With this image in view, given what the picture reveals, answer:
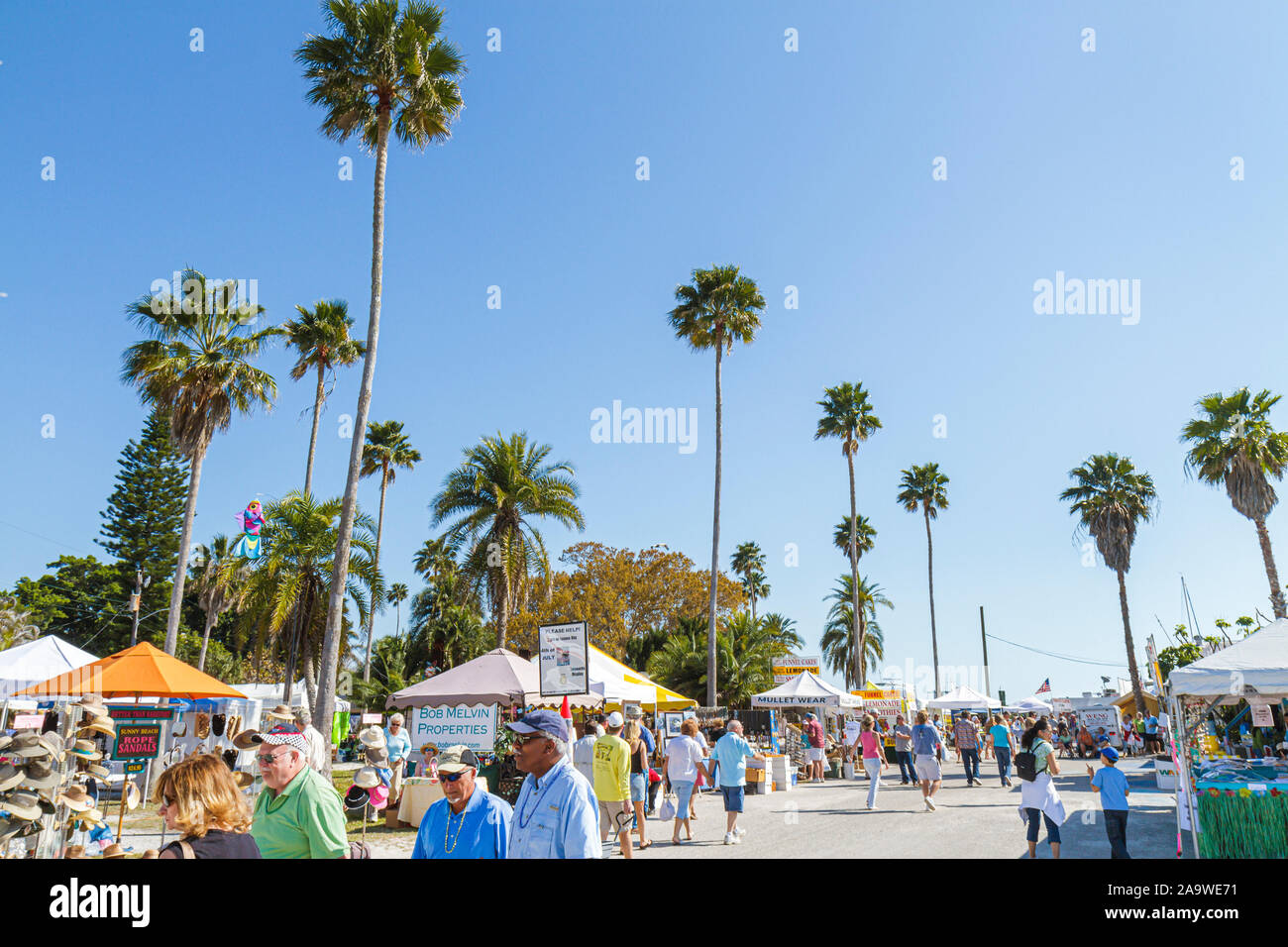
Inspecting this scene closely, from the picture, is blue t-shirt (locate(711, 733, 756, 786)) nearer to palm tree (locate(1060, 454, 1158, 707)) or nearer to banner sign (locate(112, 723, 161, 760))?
banner sign (locate(112, 723, 161, 760))

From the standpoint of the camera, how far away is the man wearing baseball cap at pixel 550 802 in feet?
11.9

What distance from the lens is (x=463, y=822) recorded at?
3928 millimetres

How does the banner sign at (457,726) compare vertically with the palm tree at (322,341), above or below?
below

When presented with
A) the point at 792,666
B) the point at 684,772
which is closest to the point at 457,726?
the point at 684,772

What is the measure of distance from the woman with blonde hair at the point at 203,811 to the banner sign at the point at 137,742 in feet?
36.9

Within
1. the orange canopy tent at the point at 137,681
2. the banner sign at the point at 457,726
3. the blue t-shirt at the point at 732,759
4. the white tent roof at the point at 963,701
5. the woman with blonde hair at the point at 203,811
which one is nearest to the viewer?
the woman with blonde hair at the point at 203,811

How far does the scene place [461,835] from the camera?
3.88 m

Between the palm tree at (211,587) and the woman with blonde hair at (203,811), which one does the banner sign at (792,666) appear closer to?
the palm tree at (211,587)

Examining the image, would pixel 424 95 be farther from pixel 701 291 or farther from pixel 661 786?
pixel 661 786

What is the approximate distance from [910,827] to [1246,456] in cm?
2502

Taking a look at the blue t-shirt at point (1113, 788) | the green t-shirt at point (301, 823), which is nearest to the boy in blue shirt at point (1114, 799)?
the blue t-shirt at point (1113, 788)

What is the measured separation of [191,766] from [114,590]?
64806mm

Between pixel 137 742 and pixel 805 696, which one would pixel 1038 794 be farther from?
pixel 805 696

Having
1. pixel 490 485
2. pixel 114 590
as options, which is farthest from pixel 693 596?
pixel 114 590
